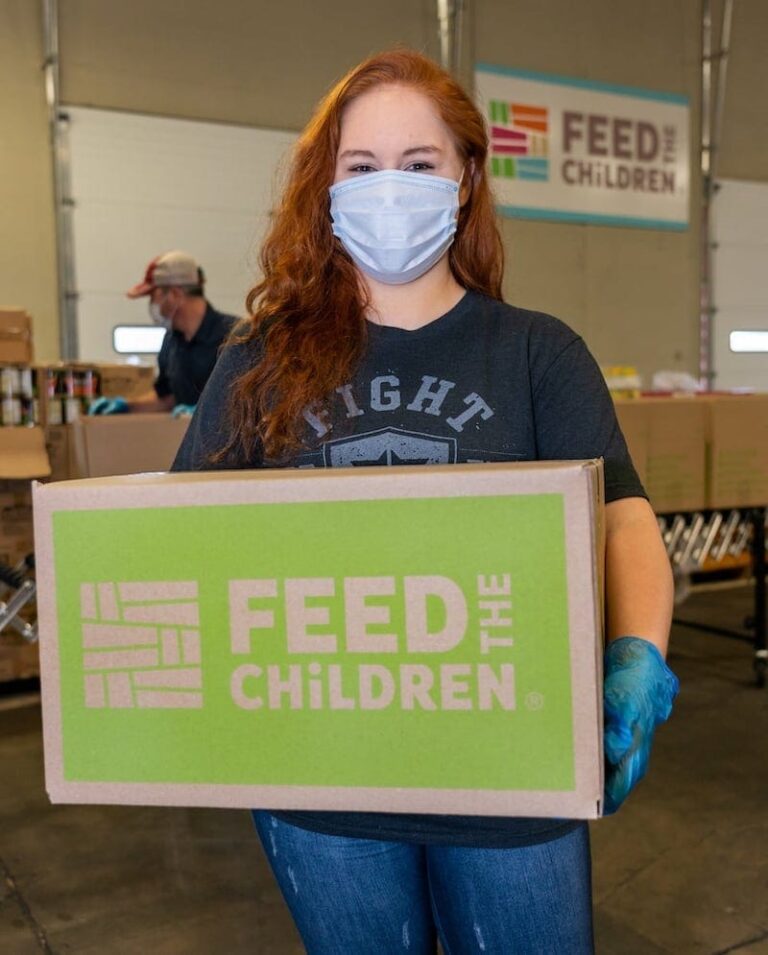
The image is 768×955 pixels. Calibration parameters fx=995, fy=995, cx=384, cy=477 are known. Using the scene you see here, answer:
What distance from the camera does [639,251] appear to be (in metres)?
8.04

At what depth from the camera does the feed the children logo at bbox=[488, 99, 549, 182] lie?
731 cm

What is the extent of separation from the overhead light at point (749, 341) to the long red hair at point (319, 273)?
790 cm

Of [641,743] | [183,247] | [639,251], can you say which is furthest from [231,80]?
[641,743]

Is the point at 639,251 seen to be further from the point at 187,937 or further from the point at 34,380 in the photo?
the point at 187,937

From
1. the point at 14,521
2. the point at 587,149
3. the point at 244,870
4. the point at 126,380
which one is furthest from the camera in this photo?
the point at 587,149

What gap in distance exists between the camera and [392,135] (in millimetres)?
990

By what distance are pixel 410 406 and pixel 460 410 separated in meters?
0.05

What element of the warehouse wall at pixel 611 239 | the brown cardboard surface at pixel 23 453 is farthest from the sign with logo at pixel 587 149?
the brown cardboard surface at pixel 23 453

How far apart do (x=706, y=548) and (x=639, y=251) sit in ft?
16.4

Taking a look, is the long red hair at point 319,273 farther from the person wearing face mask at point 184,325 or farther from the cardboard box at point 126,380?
the cardboard box at point 126,380

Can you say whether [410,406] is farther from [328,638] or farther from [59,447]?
[59,447]

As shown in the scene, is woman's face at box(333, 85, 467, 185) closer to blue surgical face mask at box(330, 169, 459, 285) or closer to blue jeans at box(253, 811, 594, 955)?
blue surgical face mask at box(330, 169, 459, 285)

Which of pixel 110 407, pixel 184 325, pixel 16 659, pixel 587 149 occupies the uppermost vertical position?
pixel 587 149

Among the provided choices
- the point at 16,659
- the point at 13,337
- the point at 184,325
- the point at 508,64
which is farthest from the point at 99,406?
the point at 508,64
